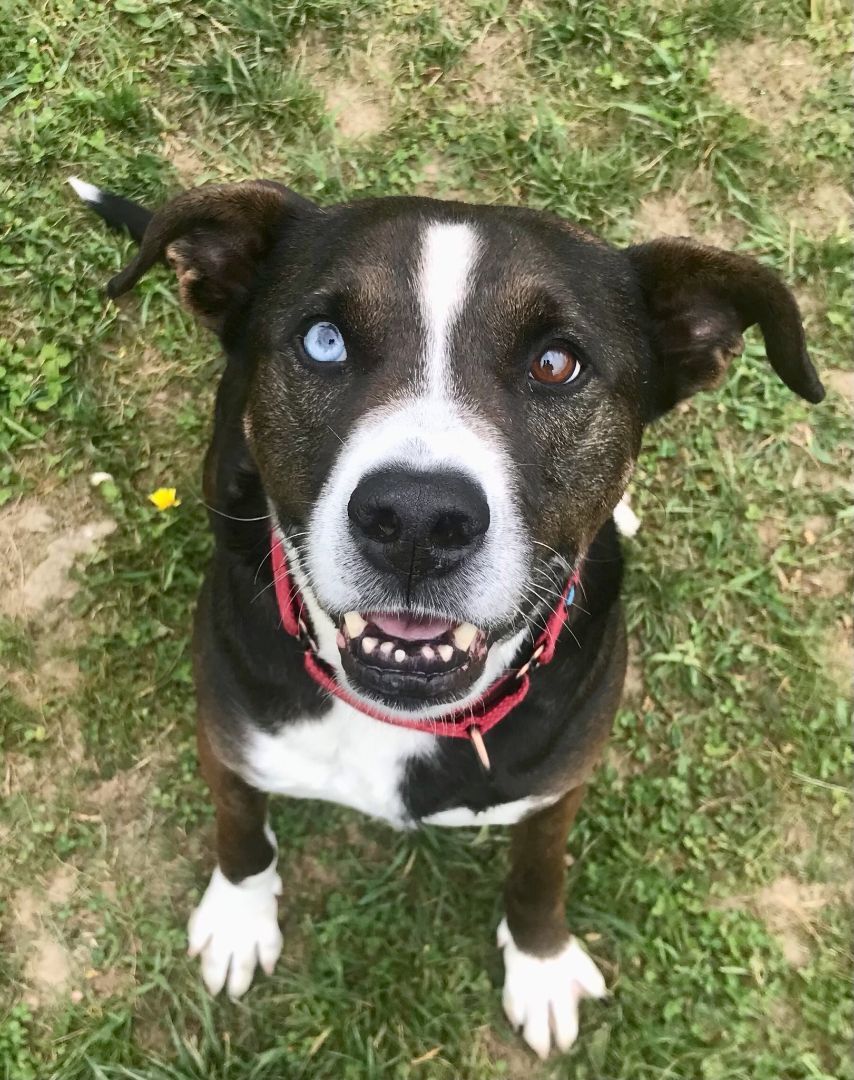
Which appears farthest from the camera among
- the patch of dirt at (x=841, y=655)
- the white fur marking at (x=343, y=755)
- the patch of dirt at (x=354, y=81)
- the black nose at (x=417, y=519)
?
the patch of dirt at (x=354, y=81)

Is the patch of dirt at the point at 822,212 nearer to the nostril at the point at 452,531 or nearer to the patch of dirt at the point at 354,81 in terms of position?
the patch of dirt at the point at 354,81

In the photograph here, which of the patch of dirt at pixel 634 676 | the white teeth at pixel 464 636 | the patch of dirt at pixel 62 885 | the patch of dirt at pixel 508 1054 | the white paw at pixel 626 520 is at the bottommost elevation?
the patch of dirt at pixel 508 1054

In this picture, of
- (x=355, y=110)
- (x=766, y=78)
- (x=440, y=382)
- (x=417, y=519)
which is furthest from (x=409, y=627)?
(x=766, y=78)

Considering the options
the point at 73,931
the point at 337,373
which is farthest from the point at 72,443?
the point at 337,373

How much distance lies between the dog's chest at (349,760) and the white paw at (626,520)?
1561mm

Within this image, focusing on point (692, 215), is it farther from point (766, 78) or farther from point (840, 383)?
point (840, 383)

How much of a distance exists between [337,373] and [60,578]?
7.63ft

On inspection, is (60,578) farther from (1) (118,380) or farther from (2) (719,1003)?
(2) (719,1003)

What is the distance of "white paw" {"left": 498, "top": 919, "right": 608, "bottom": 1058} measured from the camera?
3770 millimetres

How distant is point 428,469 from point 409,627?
0.55 metres

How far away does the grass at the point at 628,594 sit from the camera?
392 cm

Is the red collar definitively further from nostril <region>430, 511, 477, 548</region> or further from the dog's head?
nostril <region>430, 511, 477, 548</region>

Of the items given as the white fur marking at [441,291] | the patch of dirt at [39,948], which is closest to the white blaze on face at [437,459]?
the white fur marking at [441,291]

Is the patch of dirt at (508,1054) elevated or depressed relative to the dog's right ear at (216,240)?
depressed
